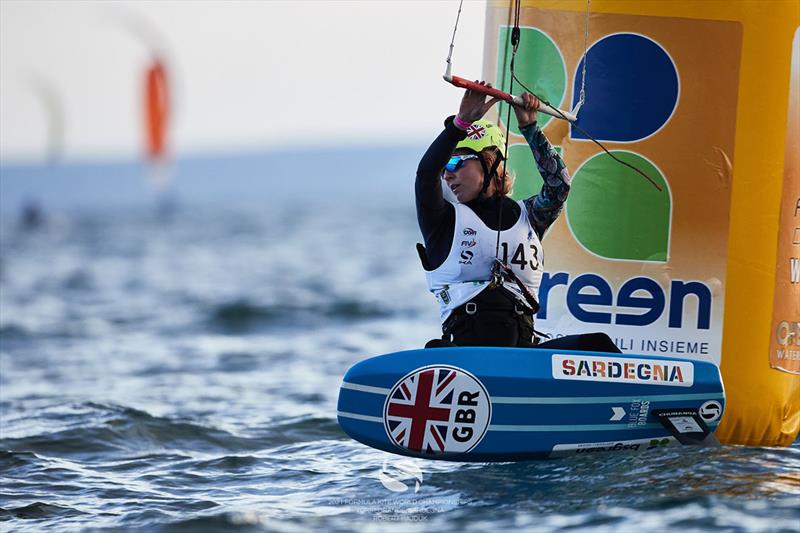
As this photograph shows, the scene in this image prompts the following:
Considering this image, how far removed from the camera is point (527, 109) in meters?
4.20

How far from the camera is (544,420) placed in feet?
13.6

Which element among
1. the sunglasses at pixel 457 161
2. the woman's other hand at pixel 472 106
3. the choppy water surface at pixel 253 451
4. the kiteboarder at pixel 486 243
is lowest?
the choppy water surface at pixel 253 451

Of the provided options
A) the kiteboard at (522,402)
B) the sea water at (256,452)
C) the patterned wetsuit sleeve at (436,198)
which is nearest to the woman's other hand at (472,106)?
the patterned wetsuit sleeve at (436,198)

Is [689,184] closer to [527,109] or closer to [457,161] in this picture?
[527,109]

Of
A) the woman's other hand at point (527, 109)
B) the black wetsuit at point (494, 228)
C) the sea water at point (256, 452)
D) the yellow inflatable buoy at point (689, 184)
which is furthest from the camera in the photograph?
the yellow inflatable buoy at point (689, 184)

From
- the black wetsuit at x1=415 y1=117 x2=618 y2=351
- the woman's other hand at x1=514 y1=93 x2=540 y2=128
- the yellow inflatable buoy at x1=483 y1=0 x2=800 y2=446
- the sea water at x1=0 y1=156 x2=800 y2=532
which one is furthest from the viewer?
the yellow inflatable buoy at x1=483 y1=0 x2=800 y2=446

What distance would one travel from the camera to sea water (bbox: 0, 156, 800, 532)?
155 inches

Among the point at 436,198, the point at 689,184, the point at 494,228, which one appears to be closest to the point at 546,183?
the point at 494,228

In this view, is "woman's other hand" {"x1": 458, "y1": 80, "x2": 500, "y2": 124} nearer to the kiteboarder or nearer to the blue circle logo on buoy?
the kiteboarder

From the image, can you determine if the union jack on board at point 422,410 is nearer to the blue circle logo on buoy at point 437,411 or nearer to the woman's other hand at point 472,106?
the blue circle logo on buoy at point 437,411

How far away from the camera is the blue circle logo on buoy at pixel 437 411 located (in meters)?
4.06

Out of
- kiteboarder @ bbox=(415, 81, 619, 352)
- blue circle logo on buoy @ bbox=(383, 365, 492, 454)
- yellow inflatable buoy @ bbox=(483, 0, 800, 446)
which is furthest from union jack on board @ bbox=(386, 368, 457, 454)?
yellow inflatable buoy @ bbox=(483, 0, 800, 446)

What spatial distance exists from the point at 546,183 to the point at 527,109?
33 cm

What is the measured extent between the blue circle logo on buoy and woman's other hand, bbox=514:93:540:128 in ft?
3.08
